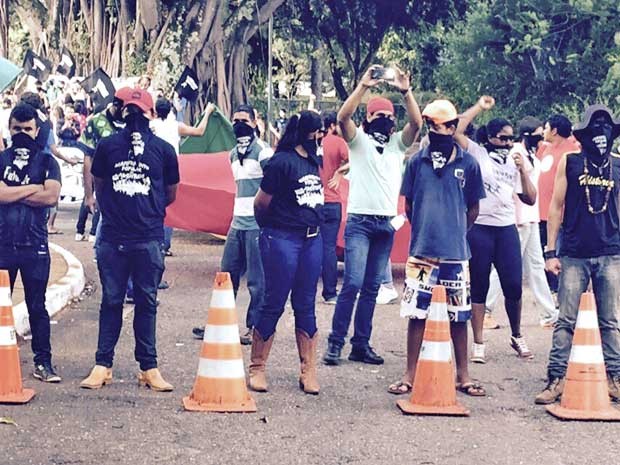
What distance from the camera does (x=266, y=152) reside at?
33.1ft

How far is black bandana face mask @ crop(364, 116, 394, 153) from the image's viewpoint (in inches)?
361

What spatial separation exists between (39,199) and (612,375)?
3858mm

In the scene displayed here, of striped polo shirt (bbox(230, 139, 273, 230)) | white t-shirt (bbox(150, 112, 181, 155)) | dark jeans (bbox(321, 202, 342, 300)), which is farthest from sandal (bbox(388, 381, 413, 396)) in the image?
white t-shirt (bbox(150, 112, 181, 155))

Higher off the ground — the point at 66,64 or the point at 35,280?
the point at 66,64

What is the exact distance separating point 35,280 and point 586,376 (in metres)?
3.56

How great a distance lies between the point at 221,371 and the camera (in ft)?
25.3

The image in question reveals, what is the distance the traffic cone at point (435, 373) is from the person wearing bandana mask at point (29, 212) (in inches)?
92.9

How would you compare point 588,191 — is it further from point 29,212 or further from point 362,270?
point 29,212

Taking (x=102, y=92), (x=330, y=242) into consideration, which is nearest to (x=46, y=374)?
(x=330, y=242)

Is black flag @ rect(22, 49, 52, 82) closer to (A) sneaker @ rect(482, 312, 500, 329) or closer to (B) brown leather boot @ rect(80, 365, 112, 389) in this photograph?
(A) sneaker @ rect(482, 312, 500, 329)

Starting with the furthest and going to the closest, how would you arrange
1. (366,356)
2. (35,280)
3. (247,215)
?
(247,215) → (366,356) → (35,280)

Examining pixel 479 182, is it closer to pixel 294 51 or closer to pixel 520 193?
pixel 520 193

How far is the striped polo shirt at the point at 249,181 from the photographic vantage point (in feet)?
32.6

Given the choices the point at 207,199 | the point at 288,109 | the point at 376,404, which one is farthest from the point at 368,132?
the point at 288,109
